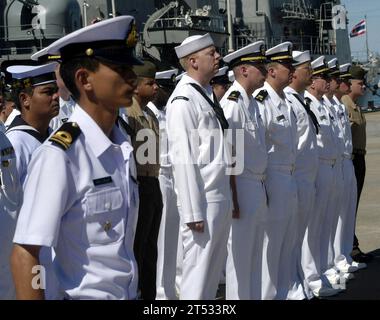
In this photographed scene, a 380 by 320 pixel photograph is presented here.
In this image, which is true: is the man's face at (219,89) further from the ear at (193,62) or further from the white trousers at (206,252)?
the white trousers at (206,252)

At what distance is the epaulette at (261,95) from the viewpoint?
7.07 metres

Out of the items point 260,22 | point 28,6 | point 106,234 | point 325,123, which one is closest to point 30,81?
point 106,234

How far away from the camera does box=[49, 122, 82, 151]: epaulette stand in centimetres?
295

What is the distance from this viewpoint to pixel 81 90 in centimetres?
309

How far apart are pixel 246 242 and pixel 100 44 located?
3.71 meters

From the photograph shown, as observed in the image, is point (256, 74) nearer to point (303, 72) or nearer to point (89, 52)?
point (303, 72)

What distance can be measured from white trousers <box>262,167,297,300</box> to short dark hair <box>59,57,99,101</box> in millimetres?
3814

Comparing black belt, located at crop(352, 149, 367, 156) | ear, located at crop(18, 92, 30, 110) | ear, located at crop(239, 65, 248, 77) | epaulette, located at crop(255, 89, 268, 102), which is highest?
ear, located at crop(18, 92, 30, 110)

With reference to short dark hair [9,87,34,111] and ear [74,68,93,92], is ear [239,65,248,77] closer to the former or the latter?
short dark hair [9,87,34,111]

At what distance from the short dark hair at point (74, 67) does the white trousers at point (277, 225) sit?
381 centimetres

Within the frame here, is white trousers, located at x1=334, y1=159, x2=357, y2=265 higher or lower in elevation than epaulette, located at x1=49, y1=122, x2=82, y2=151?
lower

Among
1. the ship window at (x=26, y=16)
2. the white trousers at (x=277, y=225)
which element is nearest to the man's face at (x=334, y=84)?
the white trousers at (x=277, y=225)

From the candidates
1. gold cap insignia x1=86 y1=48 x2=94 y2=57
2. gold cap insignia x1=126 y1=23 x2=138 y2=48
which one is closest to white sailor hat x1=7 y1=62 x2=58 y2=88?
gold cap insignia x1=126 y1=23 x2=138 y2=48
